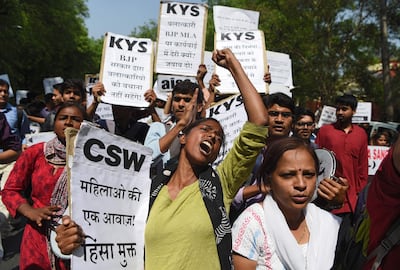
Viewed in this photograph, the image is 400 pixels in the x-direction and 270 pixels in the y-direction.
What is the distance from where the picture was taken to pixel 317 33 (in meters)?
22.6

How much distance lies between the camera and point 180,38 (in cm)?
557

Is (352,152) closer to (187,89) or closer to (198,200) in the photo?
(187,89)

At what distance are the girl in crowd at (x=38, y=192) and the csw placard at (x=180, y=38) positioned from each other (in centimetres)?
243

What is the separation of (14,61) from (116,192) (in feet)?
78.2

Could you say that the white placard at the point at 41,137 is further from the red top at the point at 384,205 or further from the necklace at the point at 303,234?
the red top at the point at 384,205

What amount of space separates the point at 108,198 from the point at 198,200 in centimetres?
42

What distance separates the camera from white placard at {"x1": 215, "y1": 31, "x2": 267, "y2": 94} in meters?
5.30

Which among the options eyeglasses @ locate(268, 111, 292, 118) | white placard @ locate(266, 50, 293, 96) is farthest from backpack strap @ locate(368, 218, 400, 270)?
white placard @ locate(266, 50, 293, 96)

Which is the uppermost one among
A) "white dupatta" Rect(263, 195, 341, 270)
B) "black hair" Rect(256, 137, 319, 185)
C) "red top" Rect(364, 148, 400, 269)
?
"black hair" Rect(256, 137, 319, 185)

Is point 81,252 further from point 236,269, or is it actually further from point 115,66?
point 115,66

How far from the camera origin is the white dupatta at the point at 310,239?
7.25 ft

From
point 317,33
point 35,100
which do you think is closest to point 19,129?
point 35,100

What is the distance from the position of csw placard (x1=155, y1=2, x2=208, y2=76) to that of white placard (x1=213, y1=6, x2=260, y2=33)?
1.29 metres

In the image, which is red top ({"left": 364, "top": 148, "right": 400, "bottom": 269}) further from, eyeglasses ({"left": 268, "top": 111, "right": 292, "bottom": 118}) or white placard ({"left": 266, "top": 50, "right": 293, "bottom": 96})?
white placard ({"left": 266, "top": 50, "right": 293, "bottom": 96})
